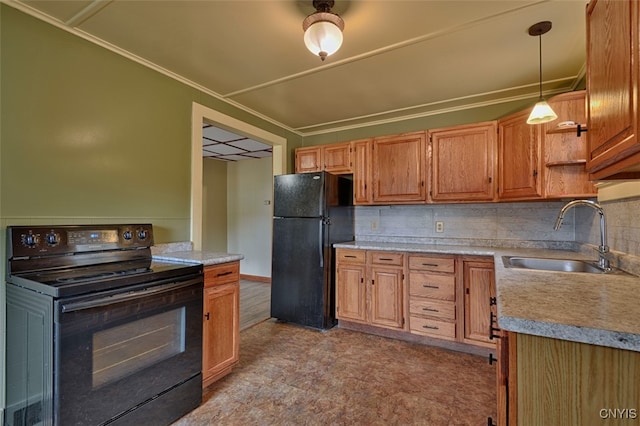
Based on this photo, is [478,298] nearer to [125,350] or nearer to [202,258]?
[202,258]

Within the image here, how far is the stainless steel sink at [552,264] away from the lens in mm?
1916

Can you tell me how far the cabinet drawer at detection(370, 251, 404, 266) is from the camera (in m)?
2.90

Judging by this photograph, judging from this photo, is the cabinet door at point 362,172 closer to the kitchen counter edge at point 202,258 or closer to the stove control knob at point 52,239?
the kitchen counter edge at point 202,258

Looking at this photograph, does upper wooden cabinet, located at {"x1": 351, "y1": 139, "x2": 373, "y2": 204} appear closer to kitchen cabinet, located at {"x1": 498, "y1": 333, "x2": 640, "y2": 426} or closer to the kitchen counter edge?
the kitchen counter edge

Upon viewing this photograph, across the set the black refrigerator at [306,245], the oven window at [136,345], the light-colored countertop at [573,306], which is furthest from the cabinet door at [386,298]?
the oven window at [136,345]

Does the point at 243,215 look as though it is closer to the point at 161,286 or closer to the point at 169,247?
the point at 169,247

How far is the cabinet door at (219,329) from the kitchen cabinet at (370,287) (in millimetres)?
1271

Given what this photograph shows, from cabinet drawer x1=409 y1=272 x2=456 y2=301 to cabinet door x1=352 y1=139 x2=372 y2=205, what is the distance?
101 centimetres

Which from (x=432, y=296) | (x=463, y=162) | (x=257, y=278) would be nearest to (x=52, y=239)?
(x=432, y=296)

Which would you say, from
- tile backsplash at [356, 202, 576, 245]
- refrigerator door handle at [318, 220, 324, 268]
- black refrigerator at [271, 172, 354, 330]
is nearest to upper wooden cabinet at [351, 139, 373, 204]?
black refrigerator at [271, 172, 354, 330]

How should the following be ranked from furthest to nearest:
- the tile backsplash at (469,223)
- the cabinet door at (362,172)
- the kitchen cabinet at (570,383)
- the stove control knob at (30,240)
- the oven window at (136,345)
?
the cabinet door at (362,172) → the tile backsplash at (469,223) → the stove control knob at (30,240) → the oven window at (136,345) → the kitchen cabinet at (570,383)

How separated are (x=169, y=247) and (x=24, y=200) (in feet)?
2.96

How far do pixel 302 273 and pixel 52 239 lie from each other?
2085 millimetres

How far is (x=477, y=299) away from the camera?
258cm
